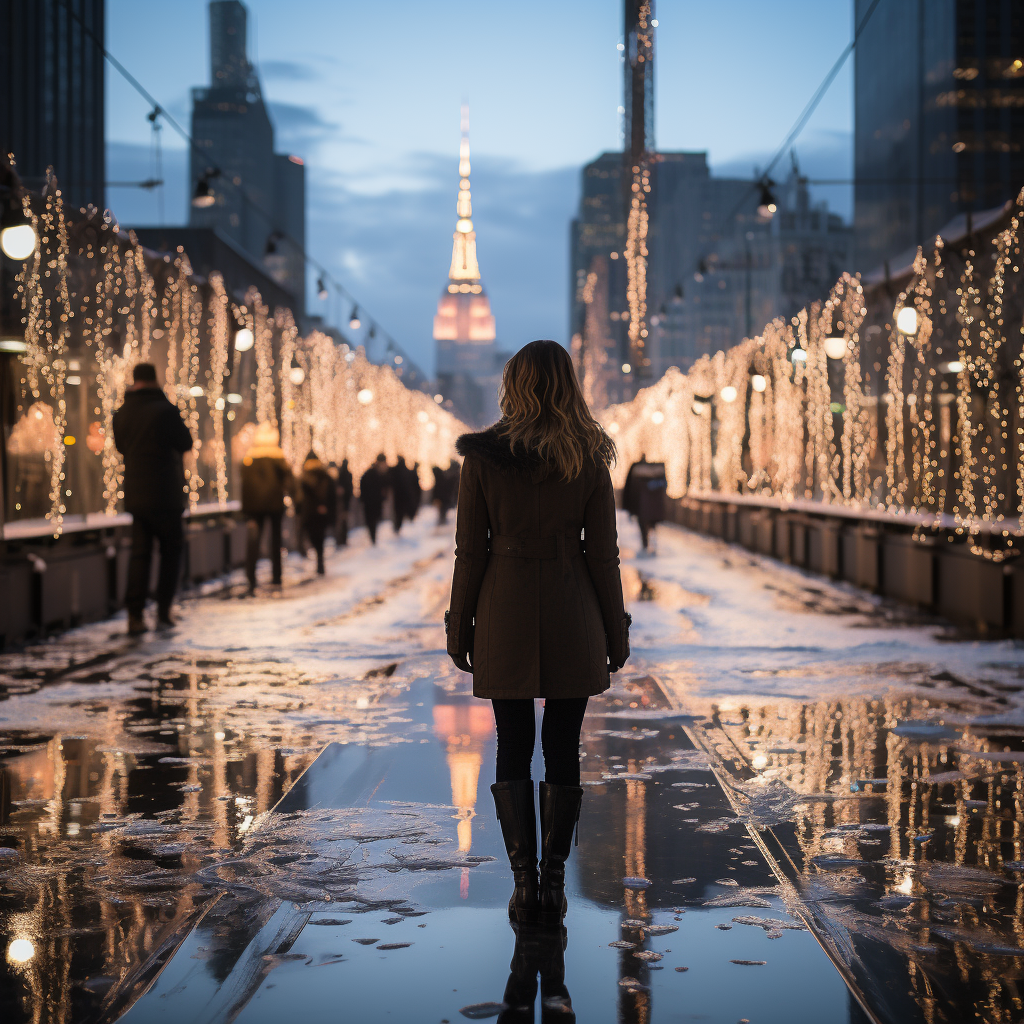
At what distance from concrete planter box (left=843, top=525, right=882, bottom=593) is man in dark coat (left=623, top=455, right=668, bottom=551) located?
6.02 m

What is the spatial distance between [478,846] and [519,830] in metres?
0.78

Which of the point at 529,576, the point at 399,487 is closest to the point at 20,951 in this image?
the point at 529,576

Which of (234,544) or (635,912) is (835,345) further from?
(635,912)

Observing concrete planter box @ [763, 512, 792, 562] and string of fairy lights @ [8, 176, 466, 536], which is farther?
concrete planter box @ [763, 512, 792, 562]

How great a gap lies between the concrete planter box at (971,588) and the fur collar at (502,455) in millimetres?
8489

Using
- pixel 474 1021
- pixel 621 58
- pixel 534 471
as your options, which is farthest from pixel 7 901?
pixel 621 58

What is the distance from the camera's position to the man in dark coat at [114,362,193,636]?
38.8 ft

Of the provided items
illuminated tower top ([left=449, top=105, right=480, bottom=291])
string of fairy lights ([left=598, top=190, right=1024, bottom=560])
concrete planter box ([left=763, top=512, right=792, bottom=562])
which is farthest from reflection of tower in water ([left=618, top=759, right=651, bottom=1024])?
illuminated tower top ([left=449, top=105, right=480, bottom=291])

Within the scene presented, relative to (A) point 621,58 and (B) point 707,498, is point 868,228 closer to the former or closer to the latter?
(B) point 707,498

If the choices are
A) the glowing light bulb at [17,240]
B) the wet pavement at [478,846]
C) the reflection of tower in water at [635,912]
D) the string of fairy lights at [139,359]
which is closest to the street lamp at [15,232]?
the glowing light bulb at [17,240]

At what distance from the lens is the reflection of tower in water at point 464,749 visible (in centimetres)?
533

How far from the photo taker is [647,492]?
24016 millimetres

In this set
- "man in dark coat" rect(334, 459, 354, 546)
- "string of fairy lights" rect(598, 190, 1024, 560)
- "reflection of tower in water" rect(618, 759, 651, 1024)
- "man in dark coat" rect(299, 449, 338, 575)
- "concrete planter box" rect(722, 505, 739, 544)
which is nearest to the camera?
"reflection of tower in water" rect(618, 759, 651, 1024)

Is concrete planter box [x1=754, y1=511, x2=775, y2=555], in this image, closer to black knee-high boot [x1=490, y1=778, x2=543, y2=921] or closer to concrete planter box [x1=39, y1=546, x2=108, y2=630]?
concrete planter box [x1=39, y1=546, x2=108, y2=630]
